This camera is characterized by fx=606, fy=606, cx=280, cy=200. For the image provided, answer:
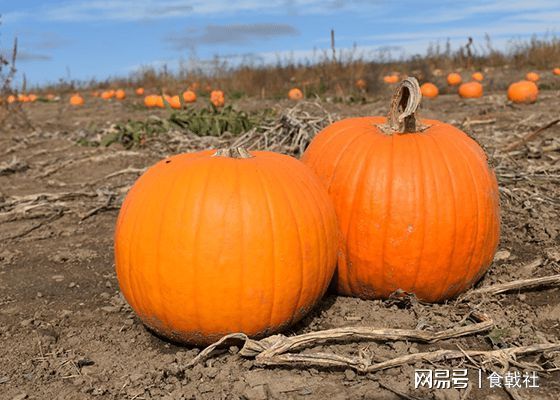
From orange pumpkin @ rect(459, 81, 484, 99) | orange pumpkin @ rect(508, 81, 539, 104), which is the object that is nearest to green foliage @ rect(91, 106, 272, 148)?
orange pumpkin @ rect(508, 81, 539, 104)

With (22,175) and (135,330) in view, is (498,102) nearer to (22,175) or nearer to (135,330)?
(22,175)

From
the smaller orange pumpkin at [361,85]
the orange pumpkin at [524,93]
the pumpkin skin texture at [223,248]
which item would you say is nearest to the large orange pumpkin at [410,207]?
the pumpkin skin texture at [223,248]

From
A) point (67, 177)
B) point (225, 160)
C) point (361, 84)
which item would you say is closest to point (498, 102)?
point (361, 84)

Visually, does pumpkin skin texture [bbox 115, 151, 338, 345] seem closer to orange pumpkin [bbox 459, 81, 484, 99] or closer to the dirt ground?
the dirt ground

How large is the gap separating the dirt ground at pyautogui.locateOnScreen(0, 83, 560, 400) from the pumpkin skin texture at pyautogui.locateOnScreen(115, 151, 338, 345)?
0.67ft

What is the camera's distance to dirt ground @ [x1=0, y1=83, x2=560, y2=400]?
2.50 meters

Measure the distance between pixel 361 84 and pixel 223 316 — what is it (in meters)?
14.8

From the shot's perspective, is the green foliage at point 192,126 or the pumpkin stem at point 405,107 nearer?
the pumpkin stem at point 405,107

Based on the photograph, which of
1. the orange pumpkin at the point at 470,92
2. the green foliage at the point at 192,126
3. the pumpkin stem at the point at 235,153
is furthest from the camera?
the orange pumpkin at the point at 470,92

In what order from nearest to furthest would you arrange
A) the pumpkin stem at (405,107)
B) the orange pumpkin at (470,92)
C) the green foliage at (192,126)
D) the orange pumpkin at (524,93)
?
the pumpkin stem at (405,107) < the green foliage at (192,126) < the orange pumpkin at (524,93) < the orange pumpkin at (470,92)

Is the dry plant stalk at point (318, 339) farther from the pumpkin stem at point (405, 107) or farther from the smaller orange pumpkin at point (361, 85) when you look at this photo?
the smaller orange pumpkin at point (361, 85)

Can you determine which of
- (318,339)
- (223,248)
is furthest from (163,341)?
(318,339)

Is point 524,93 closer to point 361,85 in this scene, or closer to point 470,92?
point 470,92

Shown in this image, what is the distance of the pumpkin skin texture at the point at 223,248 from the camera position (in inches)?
104
